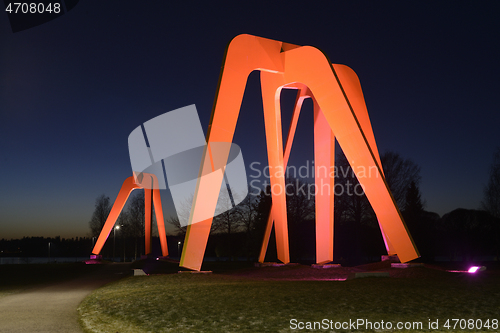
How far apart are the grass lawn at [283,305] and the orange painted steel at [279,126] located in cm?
366

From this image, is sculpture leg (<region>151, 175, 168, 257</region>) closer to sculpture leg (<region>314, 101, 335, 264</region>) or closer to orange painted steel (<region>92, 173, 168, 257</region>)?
orange painted steel (<region>92, 173, 168, 257</region>)

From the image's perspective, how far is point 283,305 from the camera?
748 cm

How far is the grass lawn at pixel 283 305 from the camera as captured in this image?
20.8 feet

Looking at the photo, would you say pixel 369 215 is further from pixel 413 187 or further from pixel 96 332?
pixel 96 332

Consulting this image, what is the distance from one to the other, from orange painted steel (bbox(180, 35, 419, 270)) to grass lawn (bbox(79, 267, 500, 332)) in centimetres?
366

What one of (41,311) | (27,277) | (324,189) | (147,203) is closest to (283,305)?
(41,311)

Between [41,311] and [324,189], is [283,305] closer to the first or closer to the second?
[41,311]

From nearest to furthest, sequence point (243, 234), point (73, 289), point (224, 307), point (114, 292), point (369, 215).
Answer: point (224, 307), point (114, 292), point (73, 289), point (369, 215), point (243, 234)

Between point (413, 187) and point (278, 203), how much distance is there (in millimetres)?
20526

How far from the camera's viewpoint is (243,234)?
133 ft

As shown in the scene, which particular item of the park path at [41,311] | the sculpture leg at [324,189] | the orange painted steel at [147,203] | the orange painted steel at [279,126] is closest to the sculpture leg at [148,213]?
the orange painted steel at [147,203]

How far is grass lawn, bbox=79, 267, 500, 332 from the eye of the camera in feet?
20.8

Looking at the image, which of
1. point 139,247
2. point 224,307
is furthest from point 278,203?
point 139,247

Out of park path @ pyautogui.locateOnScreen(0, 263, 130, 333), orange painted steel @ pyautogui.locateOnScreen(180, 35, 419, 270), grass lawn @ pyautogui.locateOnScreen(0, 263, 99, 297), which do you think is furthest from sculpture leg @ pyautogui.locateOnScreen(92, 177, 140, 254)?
park path @ pyautogui.locateOnScreen(0, 263, 130, 333)
